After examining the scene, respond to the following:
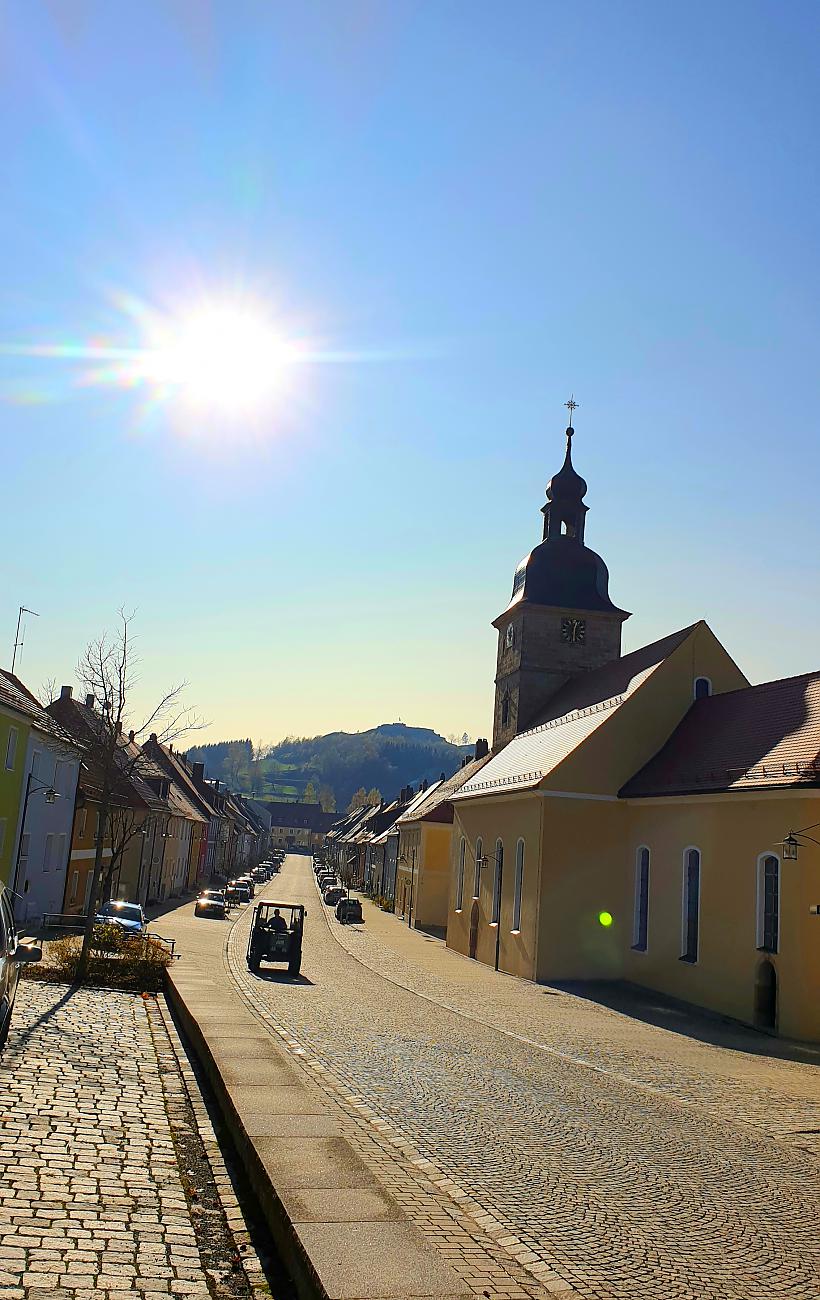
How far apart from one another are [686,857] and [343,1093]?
17.3 meters

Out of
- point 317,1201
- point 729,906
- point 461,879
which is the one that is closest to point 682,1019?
point 729,906

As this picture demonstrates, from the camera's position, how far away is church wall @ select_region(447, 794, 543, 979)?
31.9m

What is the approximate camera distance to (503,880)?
36.2 metres

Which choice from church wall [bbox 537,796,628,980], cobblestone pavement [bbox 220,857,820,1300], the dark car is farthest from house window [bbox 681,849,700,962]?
the dark car

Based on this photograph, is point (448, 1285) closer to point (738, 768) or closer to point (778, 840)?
point (778, 840)

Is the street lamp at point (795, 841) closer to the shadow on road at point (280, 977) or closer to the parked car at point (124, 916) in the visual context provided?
the shadow on road at point (280, 977)

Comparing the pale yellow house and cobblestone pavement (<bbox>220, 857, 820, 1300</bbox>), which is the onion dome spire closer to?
the pale yellow house

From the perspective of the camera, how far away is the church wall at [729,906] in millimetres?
21359

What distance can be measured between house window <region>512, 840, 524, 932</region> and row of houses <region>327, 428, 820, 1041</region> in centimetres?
Result: 7

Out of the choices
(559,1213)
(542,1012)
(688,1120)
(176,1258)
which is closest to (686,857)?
(542,1012)

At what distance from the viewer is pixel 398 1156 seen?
860cm

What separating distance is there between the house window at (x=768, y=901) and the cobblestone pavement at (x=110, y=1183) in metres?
14.5

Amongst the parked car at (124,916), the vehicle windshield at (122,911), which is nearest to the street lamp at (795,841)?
the parked car at (124,916)

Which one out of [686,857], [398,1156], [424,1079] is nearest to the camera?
[398,1156]
